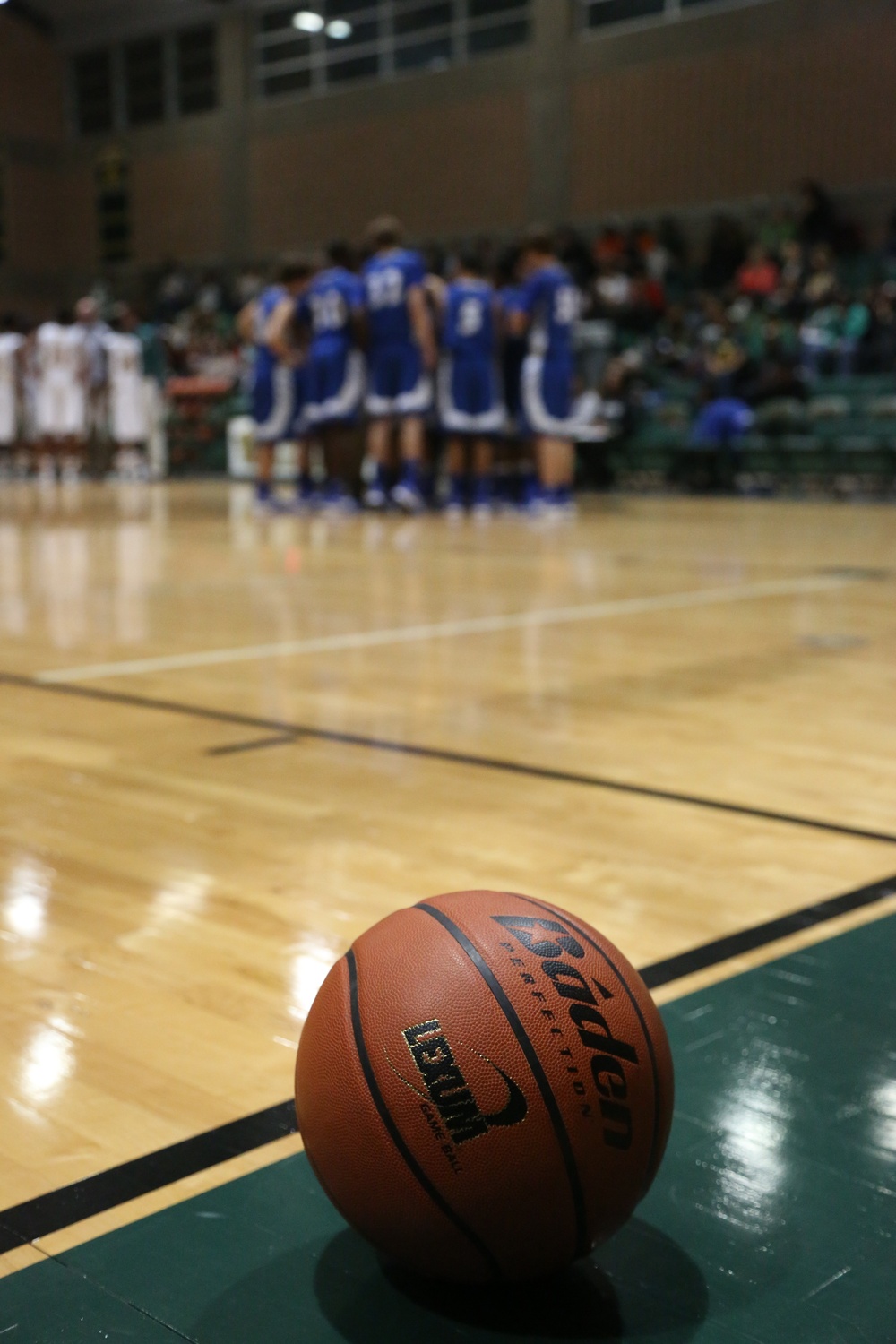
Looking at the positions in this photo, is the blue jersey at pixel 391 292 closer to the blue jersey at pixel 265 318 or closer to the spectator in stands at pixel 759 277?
the blue jersey at pixel 265 318

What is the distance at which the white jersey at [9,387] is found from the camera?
2139 centimetres

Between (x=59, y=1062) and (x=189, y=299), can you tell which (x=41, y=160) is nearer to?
(x=189, y=299)

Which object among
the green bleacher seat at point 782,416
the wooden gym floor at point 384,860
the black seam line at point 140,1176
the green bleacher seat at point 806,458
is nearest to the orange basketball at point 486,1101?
the wooden gym floor at point 384,860

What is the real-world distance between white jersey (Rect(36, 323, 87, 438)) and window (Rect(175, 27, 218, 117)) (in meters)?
8.35

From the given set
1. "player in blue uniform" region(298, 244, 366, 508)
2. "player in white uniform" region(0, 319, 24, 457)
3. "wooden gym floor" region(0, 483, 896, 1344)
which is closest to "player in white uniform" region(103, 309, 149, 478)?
"player in white uniform" region(0, 319, 24, 457)

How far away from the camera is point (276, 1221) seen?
160 cm

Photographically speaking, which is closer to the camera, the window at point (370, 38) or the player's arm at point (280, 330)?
the player's arm at point (280, 330)

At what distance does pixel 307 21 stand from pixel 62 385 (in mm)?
8695

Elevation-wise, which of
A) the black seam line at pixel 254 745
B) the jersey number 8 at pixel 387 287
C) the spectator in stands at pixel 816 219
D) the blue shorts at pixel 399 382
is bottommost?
the black seam line at pixel 254 745

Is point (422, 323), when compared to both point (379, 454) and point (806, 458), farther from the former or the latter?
point (806, 458)

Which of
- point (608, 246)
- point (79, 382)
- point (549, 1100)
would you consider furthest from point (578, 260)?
point (549, 1100)

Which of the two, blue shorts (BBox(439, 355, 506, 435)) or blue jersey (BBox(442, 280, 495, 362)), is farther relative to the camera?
blue shorts (BBox(439, 355, 506, 435))

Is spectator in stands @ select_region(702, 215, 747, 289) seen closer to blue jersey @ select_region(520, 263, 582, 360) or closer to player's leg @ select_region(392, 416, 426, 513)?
blue jersey @ select_region(520, 263, 582, 360)

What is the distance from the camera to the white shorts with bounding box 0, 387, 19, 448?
2184cm
